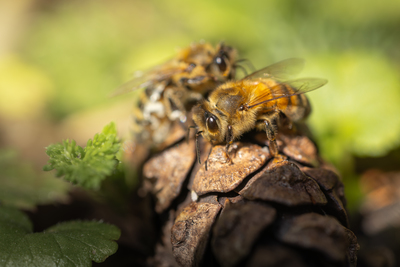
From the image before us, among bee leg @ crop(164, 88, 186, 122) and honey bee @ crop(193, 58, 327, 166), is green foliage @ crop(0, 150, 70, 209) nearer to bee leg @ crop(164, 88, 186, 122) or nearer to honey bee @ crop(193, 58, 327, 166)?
bee leg @ crop(164, 88, 186, 122)

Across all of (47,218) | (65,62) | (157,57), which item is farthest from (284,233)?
(65,62)

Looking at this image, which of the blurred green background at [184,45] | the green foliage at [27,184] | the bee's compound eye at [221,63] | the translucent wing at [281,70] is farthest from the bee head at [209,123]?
the green foliage at [27,184]

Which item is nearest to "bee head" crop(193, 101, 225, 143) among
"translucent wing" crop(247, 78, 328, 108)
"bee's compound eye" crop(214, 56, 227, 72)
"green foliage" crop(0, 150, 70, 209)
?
"translucent wing" crop(247, 78, 328, 108)

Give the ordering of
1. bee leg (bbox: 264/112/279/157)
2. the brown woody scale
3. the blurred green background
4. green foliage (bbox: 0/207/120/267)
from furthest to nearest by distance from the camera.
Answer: the blurred green background, bee leg (bbox: 264/112/279/157), green foliage (bbox: 0/207/120/267), the brown woody scale

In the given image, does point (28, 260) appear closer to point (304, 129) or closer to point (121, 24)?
point (304, 129)

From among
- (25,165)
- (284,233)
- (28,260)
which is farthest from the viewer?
(25,165)

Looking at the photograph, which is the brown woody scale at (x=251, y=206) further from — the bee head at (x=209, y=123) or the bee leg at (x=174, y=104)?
the bee leg at (x=174, y=104)
